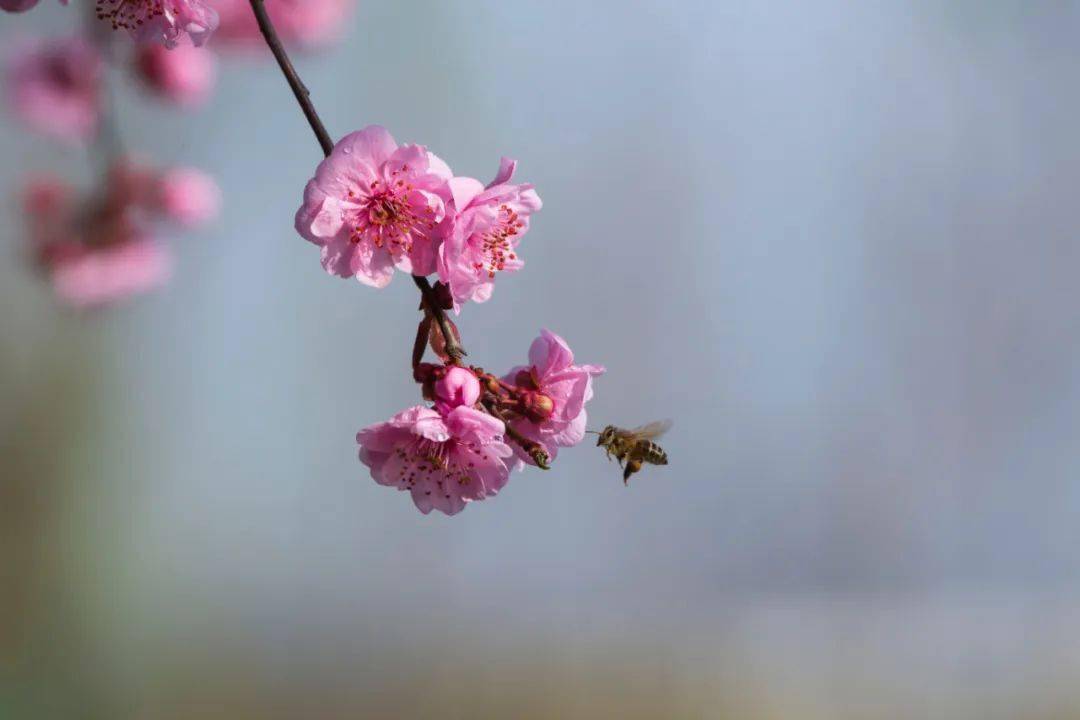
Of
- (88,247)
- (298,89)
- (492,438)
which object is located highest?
(88,247)

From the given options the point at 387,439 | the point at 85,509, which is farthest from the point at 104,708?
the point at 387,439

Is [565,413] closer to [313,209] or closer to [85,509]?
[313,209]

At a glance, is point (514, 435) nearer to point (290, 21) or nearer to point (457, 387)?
point (457, 387)

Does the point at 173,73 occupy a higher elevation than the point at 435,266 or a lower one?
higher

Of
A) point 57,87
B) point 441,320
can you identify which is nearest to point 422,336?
point 441,320

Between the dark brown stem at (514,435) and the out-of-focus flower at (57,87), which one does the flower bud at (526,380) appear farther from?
→ the out-of-focus flower at (57,87)

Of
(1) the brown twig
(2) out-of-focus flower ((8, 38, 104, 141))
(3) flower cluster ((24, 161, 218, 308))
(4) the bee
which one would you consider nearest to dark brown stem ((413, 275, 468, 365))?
(1) the brown twig
